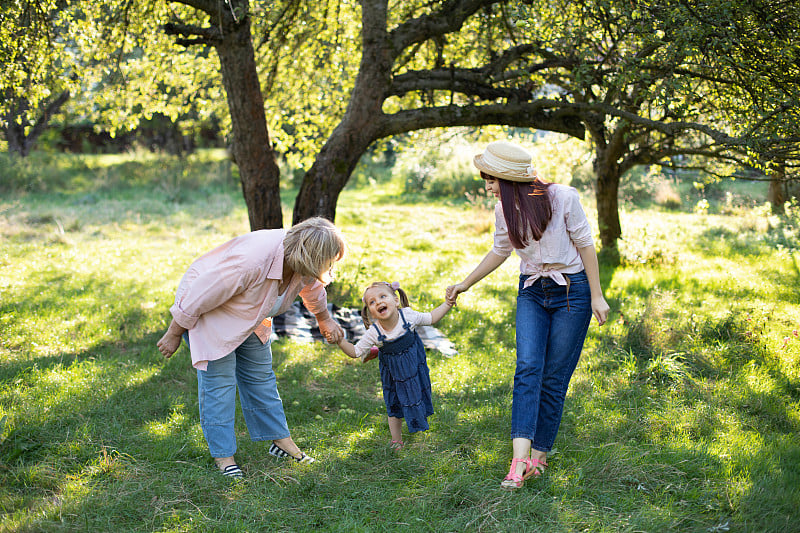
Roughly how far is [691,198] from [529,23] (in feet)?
49.0

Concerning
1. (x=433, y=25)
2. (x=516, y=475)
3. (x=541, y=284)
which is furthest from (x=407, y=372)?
(x=433, y=25)

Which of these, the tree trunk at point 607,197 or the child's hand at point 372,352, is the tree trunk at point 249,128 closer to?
the child's hand at point 372,352

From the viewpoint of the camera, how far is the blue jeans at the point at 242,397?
382 centimetres

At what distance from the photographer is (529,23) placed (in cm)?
677

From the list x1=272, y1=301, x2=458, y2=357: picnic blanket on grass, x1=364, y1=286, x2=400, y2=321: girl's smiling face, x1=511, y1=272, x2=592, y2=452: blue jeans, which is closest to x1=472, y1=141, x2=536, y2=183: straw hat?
x1=511, y1=272, x2=592, y2=452: blue jeans

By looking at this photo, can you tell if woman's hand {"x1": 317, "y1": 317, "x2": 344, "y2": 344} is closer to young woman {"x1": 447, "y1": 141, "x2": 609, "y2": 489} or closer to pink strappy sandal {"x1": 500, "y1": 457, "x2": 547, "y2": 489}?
young woman {"x1": 447, "y1": 141, "x2": 609, "y2": 489}

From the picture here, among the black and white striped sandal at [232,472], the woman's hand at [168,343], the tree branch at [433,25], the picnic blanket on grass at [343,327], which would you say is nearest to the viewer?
the woman's hand at [168,343]

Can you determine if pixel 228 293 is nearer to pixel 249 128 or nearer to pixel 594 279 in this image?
pixel 594 279

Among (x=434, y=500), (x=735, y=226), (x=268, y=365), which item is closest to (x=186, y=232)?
(x=268, y=365)

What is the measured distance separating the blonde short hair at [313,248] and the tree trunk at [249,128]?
4.41m

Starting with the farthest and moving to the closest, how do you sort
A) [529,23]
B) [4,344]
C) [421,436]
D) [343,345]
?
[529,23]
[4,344]
[421,436]
[343,345]

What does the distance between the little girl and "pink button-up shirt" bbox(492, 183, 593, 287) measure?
75 cm

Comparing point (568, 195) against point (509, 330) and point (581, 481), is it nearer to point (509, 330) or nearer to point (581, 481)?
point (581, 481)

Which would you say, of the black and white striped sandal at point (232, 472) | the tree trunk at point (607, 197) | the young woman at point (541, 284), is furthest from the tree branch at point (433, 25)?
the black and white striped sandal at point (232, 472)
